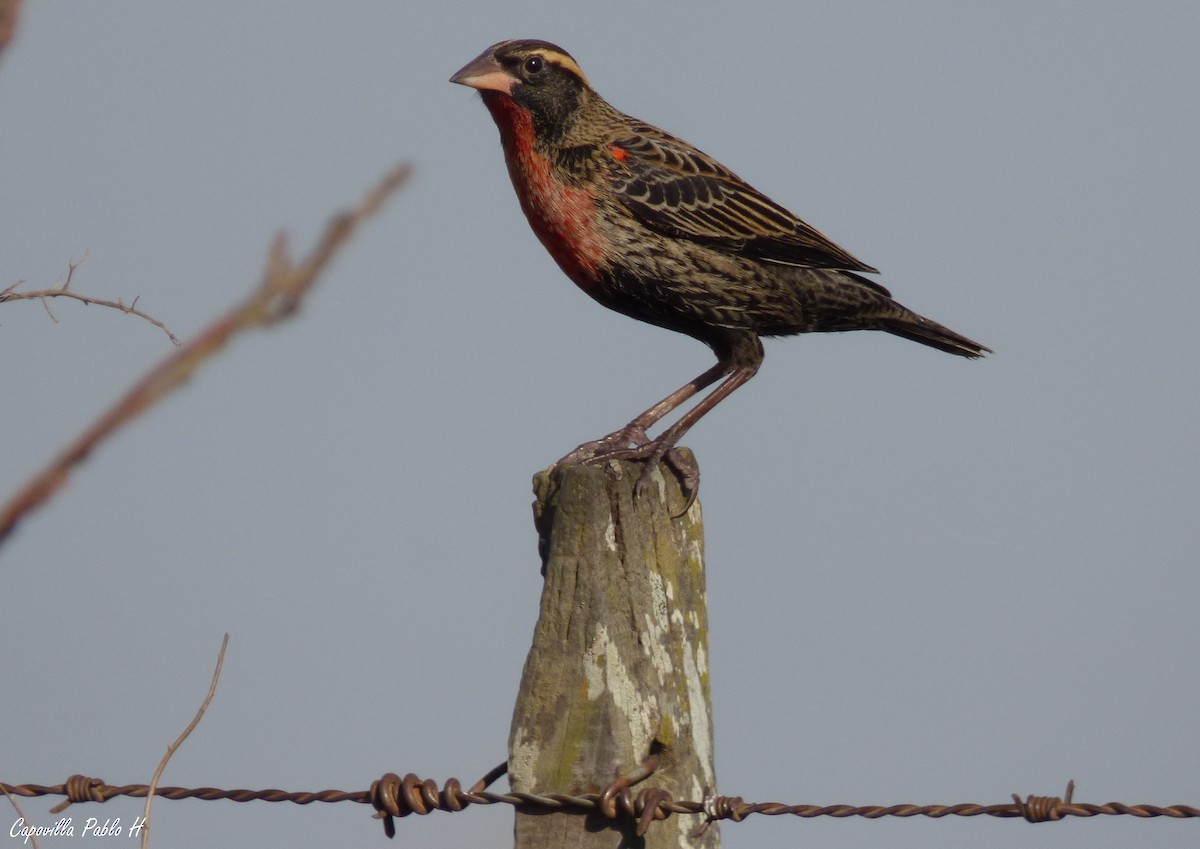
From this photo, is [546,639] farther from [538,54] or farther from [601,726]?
[538,54]

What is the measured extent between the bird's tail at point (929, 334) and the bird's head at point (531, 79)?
1.82 metres

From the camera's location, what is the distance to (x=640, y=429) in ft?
18.7

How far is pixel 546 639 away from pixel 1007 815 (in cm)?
119

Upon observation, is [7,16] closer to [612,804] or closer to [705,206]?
[612,804]

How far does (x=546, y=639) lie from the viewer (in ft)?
12.0

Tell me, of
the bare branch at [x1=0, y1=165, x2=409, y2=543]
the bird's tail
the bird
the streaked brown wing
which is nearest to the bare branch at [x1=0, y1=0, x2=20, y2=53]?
the bare branch at [x1=0, y1=165, x2=409, y2=543]

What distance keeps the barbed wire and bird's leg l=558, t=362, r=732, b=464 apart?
131cm

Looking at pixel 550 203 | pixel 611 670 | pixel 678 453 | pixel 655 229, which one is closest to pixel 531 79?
pixel 550 203

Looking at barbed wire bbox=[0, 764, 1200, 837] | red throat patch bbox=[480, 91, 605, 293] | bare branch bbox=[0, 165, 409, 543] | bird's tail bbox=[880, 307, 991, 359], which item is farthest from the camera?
bird's tail bbox=[880, 307, 991, 359]

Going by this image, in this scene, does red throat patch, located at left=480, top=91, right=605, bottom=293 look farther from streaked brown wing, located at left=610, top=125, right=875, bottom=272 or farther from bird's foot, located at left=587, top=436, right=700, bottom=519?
bird's foot, located at left=587, top=436, right=700, bottom=519

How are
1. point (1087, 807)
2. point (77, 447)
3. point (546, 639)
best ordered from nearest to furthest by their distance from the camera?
point (77, 447) < point (1087, 807) < point (546, 639)

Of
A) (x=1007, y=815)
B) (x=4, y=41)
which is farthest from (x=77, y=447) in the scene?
(x=1007, y=815)

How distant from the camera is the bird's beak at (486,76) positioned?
20.2 feet

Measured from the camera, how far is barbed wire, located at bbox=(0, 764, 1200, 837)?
3.41m
